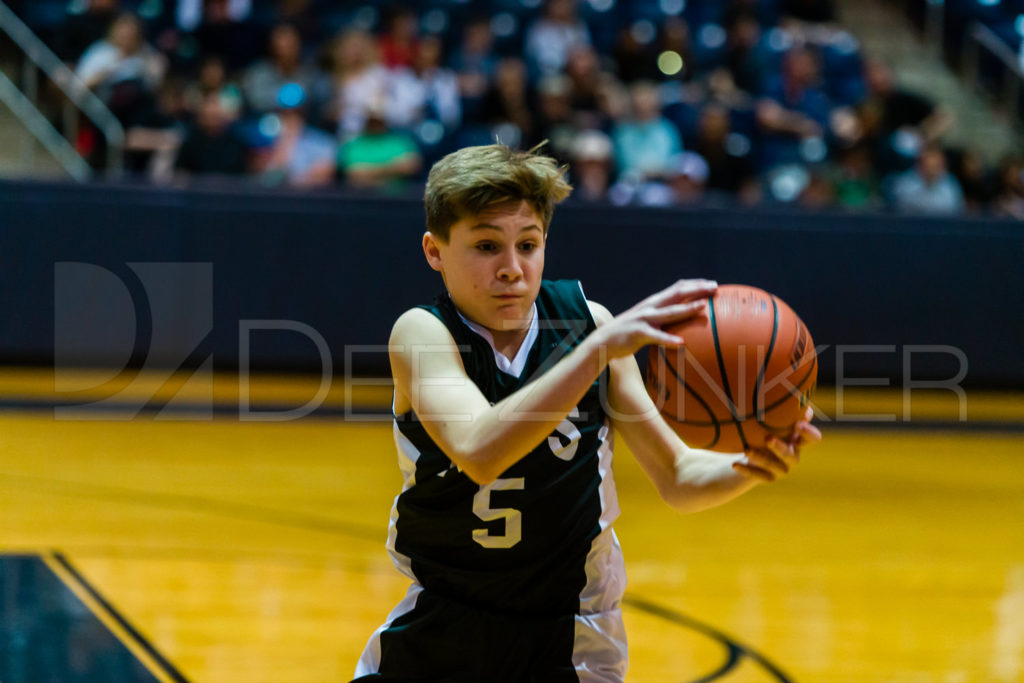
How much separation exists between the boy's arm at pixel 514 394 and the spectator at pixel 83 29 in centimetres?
761

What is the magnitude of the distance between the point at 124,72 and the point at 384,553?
5.34m

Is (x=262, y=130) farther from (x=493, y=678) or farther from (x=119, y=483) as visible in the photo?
(x=493, y=678)

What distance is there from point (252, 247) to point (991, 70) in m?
7.32

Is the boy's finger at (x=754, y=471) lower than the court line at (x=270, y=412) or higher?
higher

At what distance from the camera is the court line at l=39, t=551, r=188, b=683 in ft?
11.1

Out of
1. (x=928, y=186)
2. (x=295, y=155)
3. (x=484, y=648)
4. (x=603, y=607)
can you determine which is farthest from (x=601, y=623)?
(x=928, y=186)

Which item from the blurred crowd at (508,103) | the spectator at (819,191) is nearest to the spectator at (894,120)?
the blurred crowd at (508,103)

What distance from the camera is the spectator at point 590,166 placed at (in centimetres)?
832

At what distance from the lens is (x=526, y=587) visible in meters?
2.37

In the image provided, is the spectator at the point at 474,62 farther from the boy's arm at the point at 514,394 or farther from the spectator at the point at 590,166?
the boy's arm at the point at 514,394

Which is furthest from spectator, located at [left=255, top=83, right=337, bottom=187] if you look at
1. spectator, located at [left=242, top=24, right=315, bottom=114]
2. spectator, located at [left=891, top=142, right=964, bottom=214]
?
spectator, located at [left=891, top=142, right=964, bottom=214]

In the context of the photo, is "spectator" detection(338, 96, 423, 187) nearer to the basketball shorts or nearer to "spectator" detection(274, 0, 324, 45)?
"spectator" detection(274, 0, 324, 45)

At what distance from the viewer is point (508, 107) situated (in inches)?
342

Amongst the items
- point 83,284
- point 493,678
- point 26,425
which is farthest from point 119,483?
point 493,678
